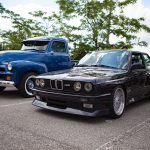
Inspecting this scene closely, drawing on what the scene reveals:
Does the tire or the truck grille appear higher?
the truck grille

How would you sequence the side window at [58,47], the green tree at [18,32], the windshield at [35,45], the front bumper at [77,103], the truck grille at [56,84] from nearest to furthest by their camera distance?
1. the front bumper at [77,103]
2. the truck grille at [56,84]
3. the windshield at [35,45]
4. the side window at [58,47]
5. the green tree at [18,32]

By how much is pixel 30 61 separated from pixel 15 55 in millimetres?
464

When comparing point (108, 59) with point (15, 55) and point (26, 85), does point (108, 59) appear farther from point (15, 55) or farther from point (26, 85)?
point (15, 55)

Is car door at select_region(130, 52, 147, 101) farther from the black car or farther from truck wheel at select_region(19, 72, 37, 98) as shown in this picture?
truck wheel at select_region(19, 72, 37, 98)

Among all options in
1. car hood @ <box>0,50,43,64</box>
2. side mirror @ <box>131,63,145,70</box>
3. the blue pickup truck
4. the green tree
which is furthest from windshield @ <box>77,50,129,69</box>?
the green tree

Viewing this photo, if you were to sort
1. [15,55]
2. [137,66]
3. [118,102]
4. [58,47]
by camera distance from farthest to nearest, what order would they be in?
[58,47], [15,55], [137,66], [118,102]

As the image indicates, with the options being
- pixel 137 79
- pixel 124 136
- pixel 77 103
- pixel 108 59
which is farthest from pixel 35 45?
pixel 124 136

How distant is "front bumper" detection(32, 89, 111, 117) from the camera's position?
486cm

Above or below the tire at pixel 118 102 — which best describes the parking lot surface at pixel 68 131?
below

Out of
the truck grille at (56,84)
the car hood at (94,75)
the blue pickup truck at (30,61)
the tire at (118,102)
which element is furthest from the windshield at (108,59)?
the blue pickup truck at (30,61)

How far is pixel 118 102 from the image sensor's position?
5.51 m

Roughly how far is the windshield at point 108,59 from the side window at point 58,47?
221 cm

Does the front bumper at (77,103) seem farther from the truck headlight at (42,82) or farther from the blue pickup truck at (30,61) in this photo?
the blue pickup truck at (30,61)

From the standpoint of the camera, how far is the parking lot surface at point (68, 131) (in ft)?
12.1
